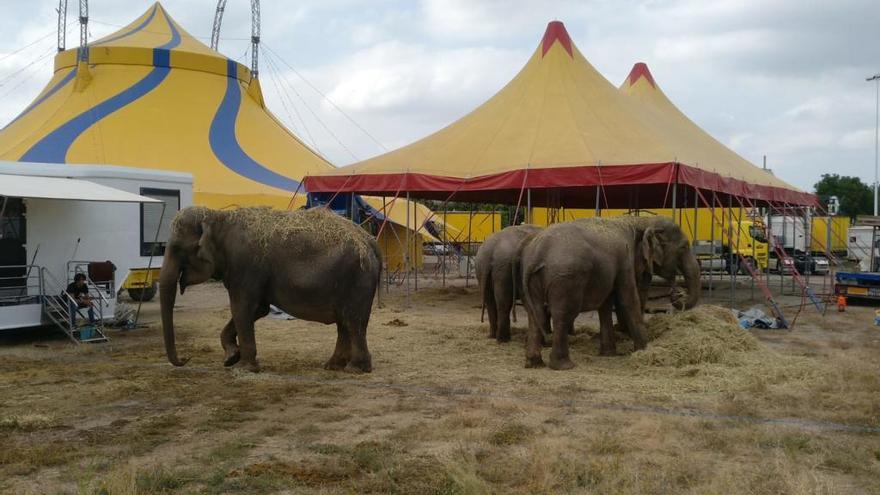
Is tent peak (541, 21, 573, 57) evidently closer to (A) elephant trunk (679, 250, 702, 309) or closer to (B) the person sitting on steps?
(A) elephant trunk (679, 250, 702, 309)

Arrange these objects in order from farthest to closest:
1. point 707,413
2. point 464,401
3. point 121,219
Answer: point 121,219
point 464,401
point 707,413

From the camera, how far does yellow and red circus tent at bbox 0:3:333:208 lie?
22297mm

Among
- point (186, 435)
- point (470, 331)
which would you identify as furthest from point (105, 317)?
point (186, 435)

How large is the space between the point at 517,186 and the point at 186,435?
1024cm

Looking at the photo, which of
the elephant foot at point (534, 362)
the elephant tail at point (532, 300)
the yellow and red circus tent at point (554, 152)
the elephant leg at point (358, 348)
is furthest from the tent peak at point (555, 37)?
the elephant leg at point (358, 348)

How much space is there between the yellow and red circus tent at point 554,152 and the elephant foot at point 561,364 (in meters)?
5.77

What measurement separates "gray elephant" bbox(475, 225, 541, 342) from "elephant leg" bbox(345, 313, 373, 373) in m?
2.44

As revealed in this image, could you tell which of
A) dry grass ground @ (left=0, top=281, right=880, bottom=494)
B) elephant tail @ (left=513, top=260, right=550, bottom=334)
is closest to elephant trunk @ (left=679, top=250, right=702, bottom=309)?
dry grass ground @ (left=0, top=281, right=880, bottom=494)

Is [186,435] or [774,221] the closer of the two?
[186,435]

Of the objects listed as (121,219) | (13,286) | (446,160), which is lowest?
(13,286)

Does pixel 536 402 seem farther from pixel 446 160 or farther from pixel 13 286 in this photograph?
pixel 446 160

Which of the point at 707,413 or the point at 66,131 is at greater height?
the point at 66,131

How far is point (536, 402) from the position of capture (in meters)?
7.05

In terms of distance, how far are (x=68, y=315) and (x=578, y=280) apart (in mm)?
7155
